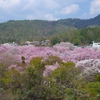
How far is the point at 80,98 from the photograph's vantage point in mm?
12125

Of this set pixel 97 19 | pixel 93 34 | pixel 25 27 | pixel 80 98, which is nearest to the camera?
pixel 80 98

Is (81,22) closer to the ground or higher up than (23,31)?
higher up

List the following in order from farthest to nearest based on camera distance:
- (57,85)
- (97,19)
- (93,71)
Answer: (97,19) < (93,71) < (57,85)

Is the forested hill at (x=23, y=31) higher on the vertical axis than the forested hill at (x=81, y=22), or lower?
lower

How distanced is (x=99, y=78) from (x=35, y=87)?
4176mm

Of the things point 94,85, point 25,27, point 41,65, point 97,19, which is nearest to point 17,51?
point 41,65

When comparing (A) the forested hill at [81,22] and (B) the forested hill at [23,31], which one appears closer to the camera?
(B) the forested hill at [23,31]

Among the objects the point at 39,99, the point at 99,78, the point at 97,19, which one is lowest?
the point at 39,99

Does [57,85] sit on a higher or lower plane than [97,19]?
lower

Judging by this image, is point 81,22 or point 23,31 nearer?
point 23,31

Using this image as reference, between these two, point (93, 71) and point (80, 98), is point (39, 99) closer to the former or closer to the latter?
point (80, 98)

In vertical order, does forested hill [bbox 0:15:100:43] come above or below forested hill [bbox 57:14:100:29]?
below

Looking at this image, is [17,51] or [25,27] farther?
[25,27]

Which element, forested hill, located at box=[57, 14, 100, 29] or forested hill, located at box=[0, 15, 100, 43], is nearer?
forested hill, located at box=[0, 15, 100, 43]
